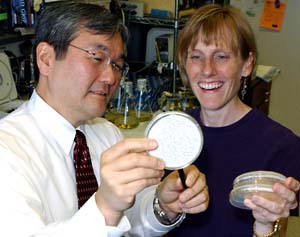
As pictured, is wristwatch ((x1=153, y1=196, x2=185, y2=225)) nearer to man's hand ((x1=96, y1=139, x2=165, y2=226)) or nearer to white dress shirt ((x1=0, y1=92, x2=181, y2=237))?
white dress shirt ((x1=0, y1=92, x2=181, y2=237))

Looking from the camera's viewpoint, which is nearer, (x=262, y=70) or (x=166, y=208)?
(x=166, y=208)

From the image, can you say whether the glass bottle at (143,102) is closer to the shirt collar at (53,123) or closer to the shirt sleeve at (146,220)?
the shirt sleeve at (146,220)

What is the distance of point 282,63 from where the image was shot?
4098 mm

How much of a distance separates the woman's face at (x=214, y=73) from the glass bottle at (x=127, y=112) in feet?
3.07

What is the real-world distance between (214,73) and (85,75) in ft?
1.39

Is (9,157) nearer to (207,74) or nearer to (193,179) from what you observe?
(193,179)

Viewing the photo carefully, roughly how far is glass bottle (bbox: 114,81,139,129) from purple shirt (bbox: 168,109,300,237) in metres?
0.92

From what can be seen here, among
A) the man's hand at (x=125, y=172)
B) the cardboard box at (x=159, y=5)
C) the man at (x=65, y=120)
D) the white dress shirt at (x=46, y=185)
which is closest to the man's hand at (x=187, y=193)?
the man at (x=65, y=120)

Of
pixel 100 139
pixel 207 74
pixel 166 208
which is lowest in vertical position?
pixel 166 208

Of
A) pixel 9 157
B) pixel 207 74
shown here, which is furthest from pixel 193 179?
pixel 9 157

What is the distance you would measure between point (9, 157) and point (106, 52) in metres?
0.39

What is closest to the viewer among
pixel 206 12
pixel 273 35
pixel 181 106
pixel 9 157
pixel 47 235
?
pixel 47 235

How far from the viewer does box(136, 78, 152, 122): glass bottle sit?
8.24ft

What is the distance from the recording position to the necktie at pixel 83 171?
137cm
